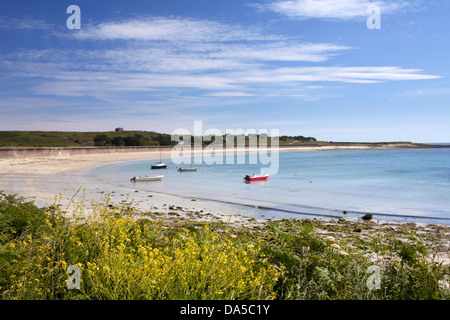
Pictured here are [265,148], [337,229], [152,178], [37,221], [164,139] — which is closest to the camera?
[37,221]

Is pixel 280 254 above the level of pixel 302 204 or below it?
above

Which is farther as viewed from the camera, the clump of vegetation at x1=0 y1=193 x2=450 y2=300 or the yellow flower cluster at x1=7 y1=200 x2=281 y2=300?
the clump of vegetation at x1=0 y1=193 x2=450 y2=300

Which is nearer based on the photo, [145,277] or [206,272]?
[145,277]

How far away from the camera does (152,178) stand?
38062mm

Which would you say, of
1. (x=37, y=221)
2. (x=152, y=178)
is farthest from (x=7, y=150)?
(x=37, y=221)

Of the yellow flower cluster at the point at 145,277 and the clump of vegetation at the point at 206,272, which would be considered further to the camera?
the clump of vegetation at the point at 206,272

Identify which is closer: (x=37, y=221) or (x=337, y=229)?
(x=37, y=221)

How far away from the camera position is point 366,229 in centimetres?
1497

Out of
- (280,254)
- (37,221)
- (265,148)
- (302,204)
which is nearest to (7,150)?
(302,204)
